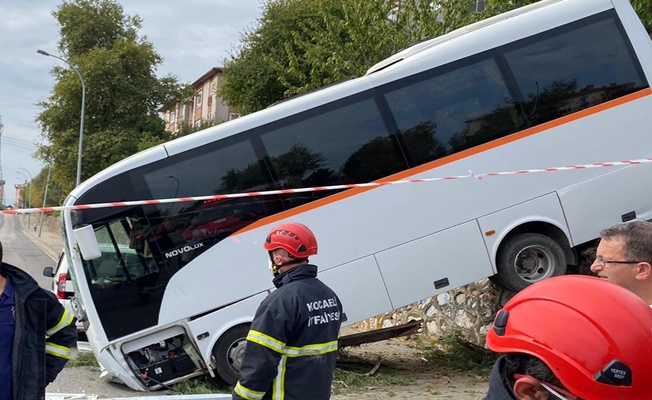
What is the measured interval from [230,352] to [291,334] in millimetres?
4726

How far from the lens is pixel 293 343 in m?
3.48

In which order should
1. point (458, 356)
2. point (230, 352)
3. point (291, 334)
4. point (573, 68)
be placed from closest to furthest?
point (291, 334) → point (230, 352) → point (573, 68) → point (458, 356)

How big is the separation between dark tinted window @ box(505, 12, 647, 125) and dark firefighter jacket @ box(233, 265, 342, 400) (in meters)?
5.51

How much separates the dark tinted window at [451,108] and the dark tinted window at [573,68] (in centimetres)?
31

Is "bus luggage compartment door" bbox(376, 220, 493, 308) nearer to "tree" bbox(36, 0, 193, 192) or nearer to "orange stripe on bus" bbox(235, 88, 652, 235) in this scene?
"orange stripe on bus" bbox(235, 88, 652, 235)

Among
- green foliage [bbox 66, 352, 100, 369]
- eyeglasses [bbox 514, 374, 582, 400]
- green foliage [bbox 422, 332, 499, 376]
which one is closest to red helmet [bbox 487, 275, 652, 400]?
eyeglasses [bbox 514, 374, 582, 400]

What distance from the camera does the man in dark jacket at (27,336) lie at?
344cm

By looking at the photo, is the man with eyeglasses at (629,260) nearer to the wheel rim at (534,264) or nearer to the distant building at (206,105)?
the wheel rim at (534,264)

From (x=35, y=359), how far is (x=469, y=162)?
5.85 m

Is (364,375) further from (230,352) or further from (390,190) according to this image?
(390,190)

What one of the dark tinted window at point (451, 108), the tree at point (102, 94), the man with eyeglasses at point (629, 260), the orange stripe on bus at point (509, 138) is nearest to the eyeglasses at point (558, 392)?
the man with eyeglasses at point (629, 260)

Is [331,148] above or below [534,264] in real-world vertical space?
above

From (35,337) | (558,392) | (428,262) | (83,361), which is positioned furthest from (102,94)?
(558,392)

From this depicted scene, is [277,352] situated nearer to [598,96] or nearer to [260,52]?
[598,96]
